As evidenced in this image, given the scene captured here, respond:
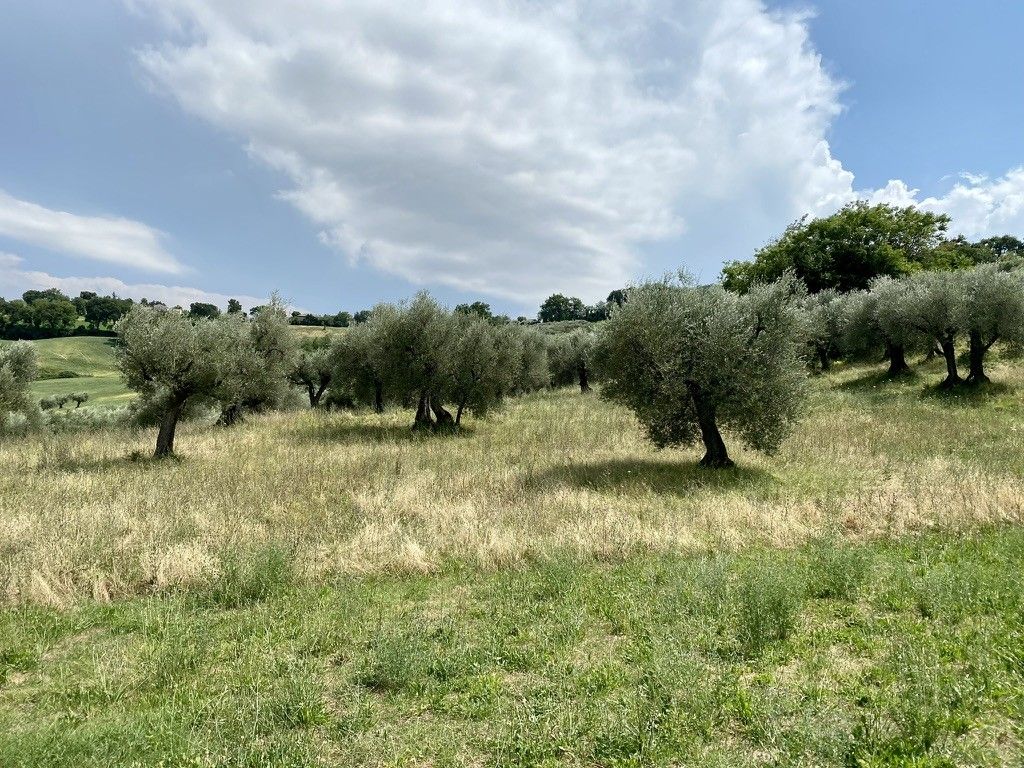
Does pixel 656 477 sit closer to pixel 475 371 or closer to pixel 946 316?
pixel 475 371

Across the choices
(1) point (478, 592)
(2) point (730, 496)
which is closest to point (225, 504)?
(1) point (478, 592)

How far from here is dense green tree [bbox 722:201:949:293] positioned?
6309 cm

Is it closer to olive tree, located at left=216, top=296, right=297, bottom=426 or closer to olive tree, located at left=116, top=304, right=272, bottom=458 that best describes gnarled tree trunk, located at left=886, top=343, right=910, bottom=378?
olive tree, located at left=116, top=304, right=272, bottom=458

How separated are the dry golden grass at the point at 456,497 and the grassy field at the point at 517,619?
0.10 metres

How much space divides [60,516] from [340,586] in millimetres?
8112

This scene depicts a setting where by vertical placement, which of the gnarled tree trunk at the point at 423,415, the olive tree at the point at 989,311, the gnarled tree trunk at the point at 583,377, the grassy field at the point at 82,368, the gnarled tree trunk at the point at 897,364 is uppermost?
the olive tree at the point at 989,311

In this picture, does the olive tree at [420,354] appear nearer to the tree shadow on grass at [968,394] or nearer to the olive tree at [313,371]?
the olive tree at [313,371]

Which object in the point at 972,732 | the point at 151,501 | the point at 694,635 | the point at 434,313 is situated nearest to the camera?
the point at 972,732

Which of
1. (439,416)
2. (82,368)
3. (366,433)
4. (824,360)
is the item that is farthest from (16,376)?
(82,368)

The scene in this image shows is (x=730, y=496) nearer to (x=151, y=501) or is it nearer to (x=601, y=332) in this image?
(x=601, y=332)

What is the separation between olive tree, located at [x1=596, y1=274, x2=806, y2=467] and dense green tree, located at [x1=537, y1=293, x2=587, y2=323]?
548 feet

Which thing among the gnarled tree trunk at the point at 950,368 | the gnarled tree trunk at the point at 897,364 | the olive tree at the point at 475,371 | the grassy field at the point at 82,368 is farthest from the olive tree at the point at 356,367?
the grassy field at the point at 82,368

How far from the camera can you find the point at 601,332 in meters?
18.7

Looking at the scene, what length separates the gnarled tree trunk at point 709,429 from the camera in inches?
680
